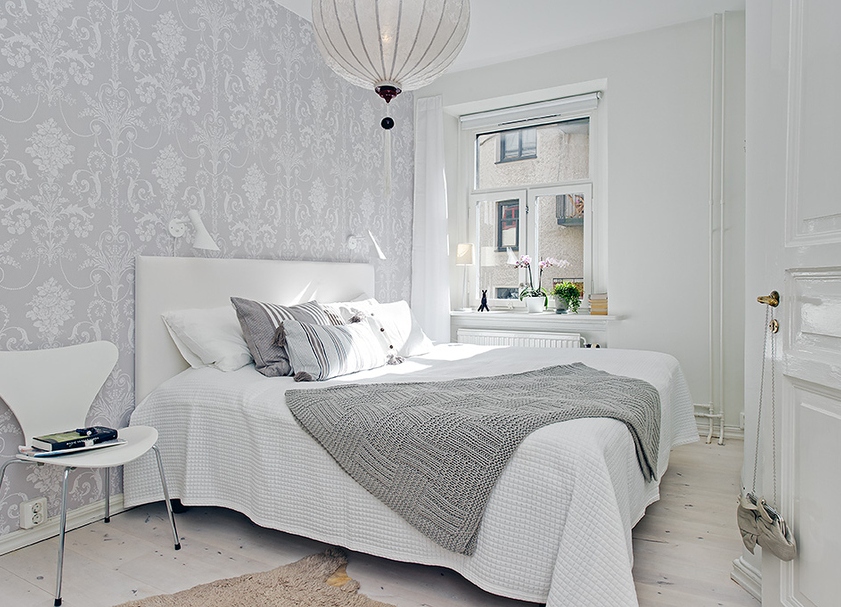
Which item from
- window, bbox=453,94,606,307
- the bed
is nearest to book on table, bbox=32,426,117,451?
the bed

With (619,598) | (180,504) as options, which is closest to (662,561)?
(619,598)

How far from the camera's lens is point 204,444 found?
2342mm

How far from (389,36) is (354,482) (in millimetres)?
Answer: 1425

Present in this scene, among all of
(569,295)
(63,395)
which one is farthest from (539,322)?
(63,395)

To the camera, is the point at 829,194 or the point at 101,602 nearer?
the point at 829,194

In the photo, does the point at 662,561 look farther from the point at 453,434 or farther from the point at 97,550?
the point at 97,550

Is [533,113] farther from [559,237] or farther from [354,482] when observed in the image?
[354,482]

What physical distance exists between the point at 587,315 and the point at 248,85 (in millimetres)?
2681

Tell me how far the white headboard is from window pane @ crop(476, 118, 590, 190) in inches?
79.5

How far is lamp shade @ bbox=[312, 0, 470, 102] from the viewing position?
5.64ft

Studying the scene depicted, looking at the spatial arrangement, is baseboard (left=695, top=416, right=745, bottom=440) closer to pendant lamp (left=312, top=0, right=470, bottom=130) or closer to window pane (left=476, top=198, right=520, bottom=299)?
window pane (left=476, top=198, right=520, bottom=299)

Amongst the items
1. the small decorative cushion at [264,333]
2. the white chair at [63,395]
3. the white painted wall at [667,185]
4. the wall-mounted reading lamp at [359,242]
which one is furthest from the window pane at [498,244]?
the white chair at [63,395]

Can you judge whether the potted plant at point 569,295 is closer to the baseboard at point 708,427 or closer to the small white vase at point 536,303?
the small white vase at point 536,303

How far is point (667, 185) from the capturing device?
3.85 metres
